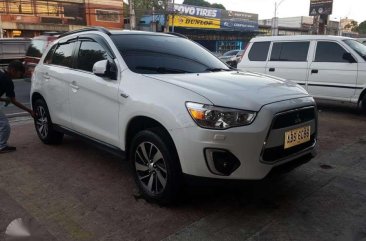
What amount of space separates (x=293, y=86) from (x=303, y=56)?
16.9 feet

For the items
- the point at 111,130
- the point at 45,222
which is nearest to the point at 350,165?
the point at 111,130

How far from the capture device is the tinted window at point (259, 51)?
9.34 meters

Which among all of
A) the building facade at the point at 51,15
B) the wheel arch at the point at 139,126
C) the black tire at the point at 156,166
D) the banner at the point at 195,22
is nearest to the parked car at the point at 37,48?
the wheel arch at the point at 139,126

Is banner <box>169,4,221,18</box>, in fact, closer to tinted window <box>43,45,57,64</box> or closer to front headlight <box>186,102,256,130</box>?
tinted window <box>43,45,57,64</box>

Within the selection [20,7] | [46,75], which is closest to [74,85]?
[46,75]

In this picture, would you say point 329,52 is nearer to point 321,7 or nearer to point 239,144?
point 239,144

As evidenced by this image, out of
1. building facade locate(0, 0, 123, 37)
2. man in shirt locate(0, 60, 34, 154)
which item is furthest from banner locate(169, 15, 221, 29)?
man in shirt locate(0, 60, 34, 154)

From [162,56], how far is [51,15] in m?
32.6

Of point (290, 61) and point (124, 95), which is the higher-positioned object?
point (290, 61)

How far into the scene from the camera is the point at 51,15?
33500 millimetres

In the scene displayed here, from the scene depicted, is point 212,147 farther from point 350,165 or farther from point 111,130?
point 350,165

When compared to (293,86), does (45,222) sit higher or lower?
lower

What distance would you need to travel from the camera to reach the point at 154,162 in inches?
142

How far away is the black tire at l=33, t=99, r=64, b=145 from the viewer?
5590 mm
